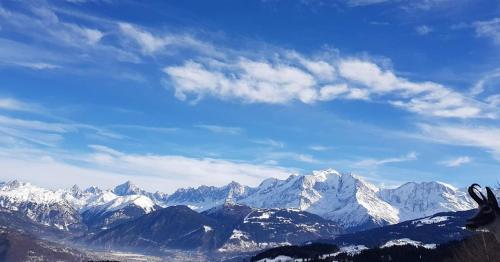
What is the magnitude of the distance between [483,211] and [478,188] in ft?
2.17

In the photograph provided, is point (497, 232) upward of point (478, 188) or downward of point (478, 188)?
downward

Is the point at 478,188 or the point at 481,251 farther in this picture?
the point at 481,251

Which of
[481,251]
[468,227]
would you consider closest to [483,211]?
[468,227]

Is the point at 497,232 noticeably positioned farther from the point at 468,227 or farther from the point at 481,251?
the point at 481,251

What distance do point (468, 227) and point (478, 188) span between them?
→ 36.5 inches

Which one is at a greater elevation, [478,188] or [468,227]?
[478,188]

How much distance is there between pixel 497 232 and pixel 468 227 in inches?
23.8

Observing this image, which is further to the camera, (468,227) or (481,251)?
(481,251)

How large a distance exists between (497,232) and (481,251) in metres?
89.5

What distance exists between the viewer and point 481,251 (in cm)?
9331

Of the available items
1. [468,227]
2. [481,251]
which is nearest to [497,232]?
[468,227]

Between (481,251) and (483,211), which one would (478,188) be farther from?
(481,251)

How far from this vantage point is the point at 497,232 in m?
12.3

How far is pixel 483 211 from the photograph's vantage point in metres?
12.2
